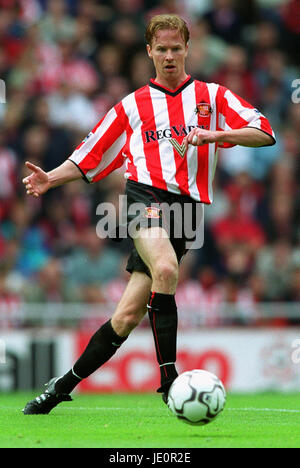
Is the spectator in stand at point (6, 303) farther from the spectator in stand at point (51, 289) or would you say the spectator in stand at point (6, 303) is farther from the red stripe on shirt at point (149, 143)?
the red stripe on shirt at point (149, 143)

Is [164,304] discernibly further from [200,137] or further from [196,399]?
[200,137]

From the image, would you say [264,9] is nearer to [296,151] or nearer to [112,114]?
Result: [296,151]

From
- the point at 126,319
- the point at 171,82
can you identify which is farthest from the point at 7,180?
the point at 126,319

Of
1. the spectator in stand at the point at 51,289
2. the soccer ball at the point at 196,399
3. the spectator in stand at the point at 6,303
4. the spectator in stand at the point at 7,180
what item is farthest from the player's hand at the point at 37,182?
the spectator in stand at the point at 7,180

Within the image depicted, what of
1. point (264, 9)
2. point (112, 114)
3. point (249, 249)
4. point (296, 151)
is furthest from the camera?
point (264, 9)

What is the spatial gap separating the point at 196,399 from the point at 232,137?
166 cm

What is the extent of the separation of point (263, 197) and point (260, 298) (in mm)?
1762

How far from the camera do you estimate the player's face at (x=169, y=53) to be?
19.2 feet

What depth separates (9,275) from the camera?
11.1m

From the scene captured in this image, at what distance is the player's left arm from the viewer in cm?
546

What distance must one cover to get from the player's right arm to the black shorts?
1.41 ft

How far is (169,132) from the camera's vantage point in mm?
5875

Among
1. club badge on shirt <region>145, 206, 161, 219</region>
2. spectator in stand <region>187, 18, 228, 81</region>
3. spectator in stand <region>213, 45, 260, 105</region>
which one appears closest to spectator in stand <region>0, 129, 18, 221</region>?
spectator in stand <region>187, 18, 228, 81</region>
